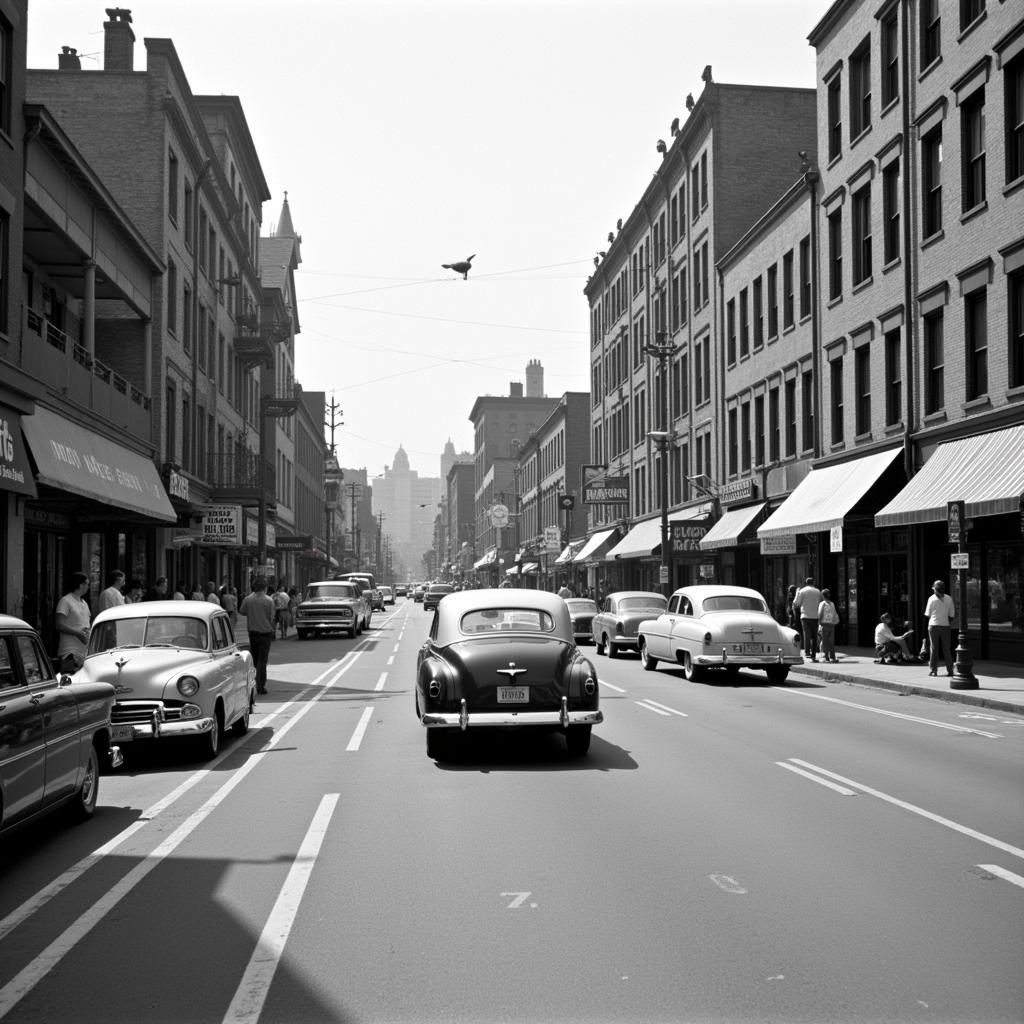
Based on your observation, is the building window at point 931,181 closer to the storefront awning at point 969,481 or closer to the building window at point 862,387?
the building window at point 862,387

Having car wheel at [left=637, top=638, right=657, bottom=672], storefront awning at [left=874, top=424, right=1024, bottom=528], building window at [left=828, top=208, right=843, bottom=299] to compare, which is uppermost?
building window at [left=828, top=208, right=843, bottom=299]

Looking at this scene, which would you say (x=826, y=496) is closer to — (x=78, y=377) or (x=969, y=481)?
(x=969, y=481)

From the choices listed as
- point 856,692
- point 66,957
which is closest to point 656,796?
point 66,957

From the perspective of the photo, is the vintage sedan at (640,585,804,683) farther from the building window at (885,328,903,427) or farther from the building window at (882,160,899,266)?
the building window at (882,160,899,266)

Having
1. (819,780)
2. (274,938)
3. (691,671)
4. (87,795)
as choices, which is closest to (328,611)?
(691,671)

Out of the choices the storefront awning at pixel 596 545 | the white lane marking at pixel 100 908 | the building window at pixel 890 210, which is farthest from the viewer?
the storefront awning at pixel 596 545

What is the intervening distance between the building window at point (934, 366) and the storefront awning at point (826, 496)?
5.04 ft

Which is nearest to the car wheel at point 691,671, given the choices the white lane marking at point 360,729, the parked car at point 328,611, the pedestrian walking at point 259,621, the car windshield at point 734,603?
the car windshield at point 734,603

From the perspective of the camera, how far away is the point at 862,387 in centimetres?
2934

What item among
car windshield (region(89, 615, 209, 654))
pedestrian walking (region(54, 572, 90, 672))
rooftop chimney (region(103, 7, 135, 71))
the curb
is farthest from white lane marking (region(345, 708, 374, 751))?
rooftop chimney (region(103, 7, 135, 71))

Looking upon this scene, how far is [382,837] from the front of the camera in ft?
26.6

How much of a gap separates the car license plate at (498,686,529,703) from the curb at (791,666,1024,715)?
27.3ft

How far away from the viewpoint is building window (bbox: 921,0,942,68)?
25.5 m

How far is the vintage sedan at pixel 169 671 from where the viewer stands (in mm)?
11391
